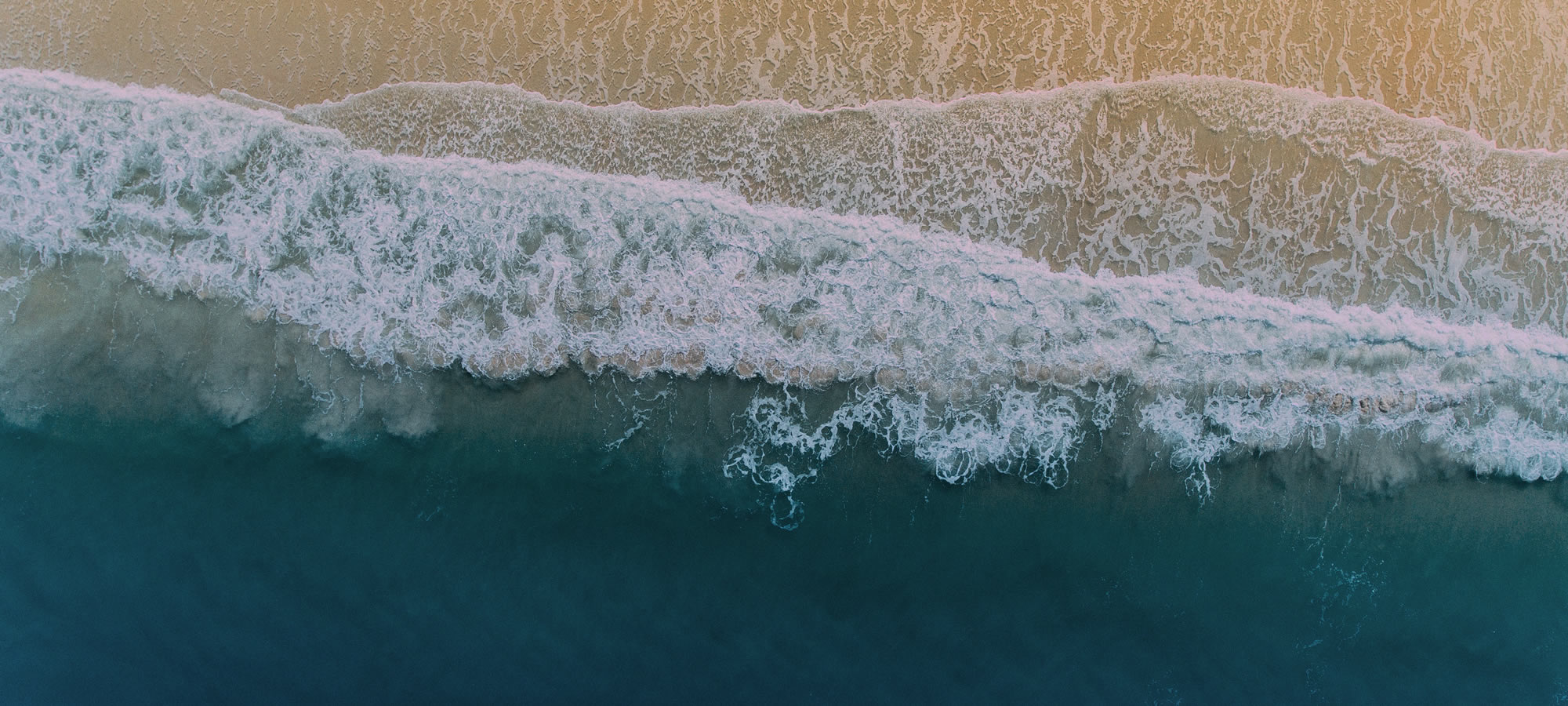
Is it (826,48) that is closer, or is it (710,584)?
(710,584)

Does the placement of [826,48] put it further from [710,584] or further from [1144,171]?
[710,584]

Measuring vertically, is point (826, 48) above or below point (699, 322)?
above

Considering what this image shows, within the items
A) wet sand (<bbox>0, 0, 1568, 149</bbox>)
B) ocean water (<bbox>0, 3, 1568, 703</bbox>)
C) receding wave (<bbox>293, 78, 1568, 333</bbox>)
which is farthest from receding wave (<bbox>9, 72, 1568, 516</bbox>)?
wet sand (<bbox>0, 0, 1568, 149</bbox>)

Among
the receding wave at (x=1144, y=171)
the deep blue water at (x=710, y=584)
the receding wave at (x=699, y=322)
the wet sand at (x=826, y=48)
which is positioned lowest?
the deep blue water at (x=710, y=584)

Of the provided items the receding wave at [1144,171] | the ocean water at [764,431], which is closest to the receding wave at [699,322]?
the ocean water at [764,431]

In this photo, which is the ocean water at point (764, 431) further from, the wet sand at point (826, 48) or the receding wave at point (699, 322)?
the wet sand at point (826, 48)

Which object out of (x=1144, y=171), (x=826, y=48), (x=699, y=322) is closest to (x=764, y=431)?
(x=699, y=322)

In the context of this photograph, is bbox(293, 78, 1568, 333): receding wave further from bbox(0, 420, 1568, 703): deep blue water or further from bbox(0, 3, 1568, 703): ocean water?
bbox(0, 420, 1568, 703): deep blue water

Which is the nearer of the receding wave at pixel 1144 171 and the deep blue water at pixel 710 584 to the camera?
the deep blue water at pixel 710 584
